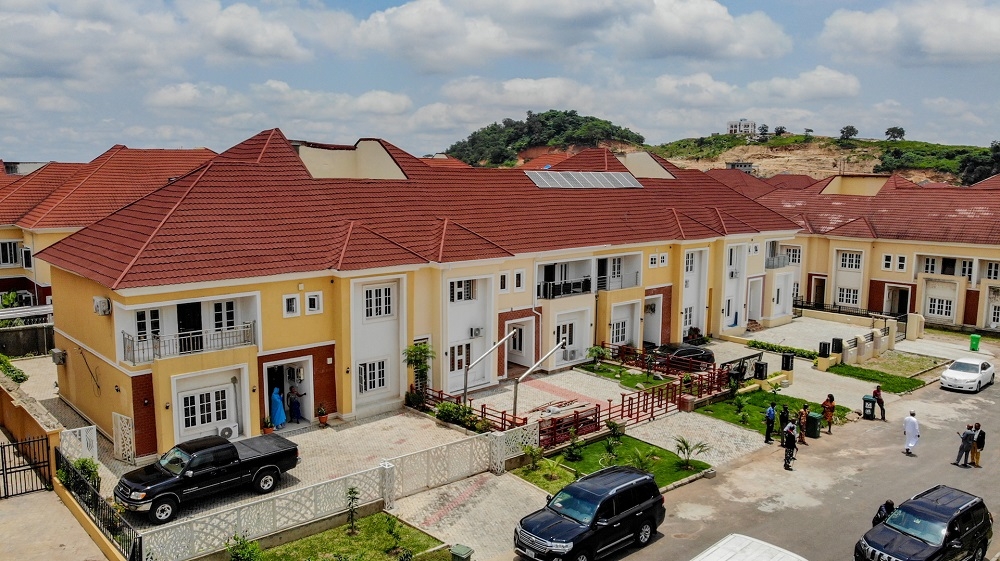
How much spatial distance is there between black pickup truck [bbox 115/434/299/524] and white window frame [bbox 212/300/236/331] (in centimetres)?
486

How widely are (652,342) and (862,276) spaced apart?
19.7 meters

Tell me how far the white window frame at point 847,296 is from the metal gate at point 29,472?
153 ft

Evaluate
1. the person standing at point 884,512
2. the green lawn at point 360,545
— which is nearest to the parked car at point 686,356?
the person standing at point 884,512

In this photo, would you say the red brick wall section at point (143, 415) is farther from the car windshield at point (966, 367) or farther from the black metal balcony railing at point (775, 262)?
the black metal balcony railing at point (775, 262)

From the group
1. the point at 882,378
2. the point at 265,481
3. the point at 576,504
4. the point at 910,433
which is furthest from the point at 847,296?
→ the point at 265,481

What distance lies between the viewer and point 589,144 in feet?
417

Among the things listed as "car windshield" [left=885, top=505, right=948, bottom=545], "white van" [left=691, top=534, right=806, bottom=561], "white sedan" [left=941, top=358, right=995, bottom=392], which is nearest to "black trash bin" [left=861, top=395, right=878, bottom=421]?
"white sedan" [left=941, top=358, right=995, bottom=392]

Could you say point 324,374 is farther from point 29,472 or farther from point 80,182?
point 80,182

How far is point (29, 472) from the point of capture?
67.1 ft

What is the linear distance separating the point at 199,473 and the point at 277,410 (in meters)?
5.92

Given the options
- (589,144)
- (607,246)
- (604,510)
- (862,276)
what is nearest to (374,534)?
(604,510)

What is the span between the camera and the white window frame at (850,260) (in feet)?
163

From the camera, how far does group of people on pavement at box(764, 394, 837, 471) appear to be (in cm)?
2364

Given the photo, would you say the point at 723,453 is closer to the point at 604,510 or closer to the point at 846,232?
the point at 604,510
